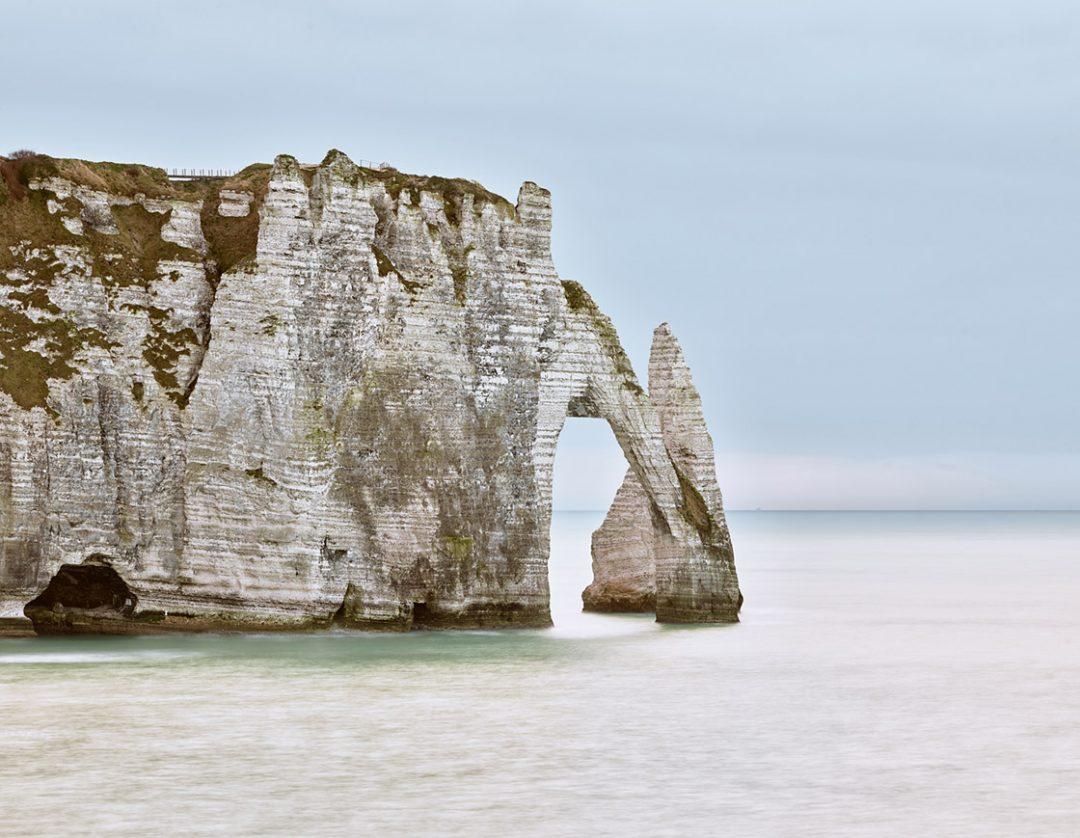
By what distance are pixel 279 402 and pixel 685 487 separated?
44.1 feet

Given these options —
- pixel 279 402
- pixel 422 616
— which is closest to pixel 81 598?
pixel 279 402

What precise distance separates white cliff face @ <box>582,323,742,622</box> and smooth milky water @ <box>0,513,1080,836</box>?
2402mm

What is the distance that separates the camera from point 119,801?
97.2ft

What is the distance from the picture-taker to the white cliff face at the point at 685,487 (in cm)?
5538

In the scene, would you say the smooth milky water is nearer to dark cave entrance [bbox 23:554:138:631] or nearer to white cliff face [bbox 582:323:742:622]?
dark cave entrance [bbox 23:554:138:631]

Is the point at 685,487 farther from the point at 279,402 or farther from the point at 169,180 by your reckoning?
the point at 169,180

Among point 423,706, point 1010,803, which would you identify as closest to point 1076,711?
point 1010,803

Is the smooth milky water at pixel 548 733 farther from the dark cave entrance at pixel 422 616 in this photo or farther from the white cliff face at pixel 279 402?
the white cliff face at pixel 279 402

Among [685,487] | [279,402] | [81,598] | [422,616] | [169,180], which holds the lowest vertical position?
[422,616]

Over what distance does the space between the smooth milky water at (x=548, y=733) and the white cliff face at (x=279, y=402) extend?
2.08 m

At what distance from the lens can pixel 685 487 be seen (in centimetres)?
5562

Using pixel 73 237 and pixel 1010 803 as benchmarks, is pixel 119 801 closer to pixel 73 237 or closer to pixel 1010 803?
pixel 1010 803

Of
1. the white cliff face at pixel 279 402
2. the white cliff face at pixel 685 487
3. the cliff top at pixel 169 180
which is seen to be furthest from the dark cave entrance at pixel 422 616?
the cliff top at pixel 169 180

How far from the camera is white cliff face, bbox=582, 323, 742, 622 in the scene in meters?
55.4
